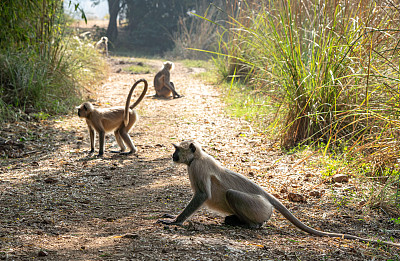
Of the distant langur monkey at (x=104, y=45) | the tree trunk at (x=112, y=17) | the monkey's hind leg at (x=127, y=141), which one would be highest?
the tree trunk at (x=112, y=17)

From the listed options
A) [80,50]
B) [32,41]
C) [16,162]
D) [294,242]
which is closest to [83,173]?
[16,162]

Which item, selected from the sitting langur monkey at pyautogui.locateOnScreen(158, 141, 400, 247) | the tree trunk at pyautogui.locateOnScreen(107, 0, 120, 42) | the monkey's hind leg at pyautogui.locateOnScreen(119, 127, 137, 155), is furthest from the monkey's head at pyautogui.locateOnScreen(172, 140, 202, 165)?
the tree trunk at pyautogui.locateOnScreen(107, 0, 120, 42)

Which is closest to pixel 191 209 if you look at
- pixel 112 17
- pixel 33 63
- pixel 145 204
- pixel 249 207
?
pixel 249 207

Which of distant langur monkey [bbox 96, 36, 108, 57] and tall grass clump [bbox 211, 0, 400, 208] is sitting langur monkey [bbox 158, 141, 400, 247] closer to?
tall grass clump [bbox 211, 0, 400, 208]

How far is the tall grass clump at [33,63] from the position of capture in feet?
25.7

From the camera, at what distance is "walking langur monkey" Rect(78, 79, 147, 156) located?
605 cm

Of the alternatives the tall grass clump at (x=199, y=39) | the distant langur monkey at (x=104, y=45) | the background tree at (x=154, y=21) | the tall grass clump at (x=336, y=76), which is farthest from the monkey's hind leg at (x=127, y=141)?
the background tree at (x=154, y=21)

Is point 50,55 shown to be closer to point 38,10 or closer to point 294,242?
point 38,10

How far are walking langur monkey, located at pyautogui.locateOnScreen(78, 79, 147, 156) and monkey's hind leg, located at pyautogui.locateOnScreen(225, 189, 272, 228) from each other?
122 inches

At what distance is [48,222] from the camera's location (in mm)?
3350

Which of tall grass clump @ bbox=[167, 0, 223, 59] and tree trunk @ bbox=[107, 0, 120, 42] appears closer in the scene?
tall grass clump @ bbox=[167, 0, 223, 59]

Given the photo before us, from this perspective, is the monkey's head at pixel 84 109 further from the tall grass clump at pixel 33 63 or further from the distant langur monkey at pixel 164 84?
the distant langur monkey at pixel 164 84

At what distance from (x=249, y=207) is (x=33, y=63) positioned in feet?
21.9

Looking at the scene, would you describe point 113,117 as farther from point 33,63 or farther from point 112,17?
point 112,17
